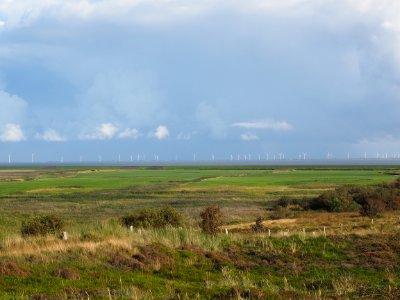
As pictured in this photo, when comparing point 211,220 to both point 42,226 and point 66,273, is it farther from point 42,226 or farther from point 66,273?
point 66,273

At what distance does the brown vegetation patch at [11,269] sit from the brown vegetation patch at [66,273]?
2.77 feet

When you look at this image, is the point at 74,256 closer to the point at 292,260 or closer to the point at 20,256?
the point at 20,256

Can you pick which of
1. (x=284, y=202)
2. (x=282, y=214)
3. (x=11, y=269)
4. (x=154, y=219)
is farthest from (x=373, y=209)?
(x=11, y=269)

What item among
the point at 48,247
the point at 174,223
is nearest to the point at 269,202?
the point at 174,223

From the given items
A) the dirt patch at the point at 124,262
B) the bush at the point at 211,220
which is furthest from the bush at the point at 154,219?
the dirt patch at the point at 124,262

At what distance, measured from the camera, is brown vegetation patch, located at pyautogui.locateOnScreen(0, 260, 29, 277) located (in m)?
15.1

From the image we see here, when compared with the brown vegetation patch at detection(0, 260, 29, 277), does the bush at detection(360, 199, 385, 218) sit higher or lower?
lower

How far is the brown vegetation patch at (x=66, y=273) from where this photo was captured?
15.3 metres

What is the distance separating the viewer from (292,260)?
66.2 feet

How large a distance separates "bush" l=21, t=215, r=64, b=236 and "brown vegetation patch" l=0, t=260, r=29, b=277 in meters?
Answer: 11.5

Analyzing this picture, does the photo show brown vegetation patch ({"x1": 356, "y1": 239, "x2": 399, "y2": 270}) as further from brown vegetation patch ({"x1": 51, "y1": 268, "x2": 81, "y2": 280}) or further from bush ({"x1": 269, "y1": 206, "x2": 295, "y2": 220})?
bush ({"x1": 269, "y1": 206, "x2": 295, "y2": 220})

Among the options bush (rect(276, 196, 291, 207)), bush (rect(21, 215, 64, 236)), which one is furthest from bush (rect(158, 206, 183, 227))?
bush (rect(276, 196, 291, 207))

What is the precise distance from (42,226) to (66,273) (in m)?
13.1

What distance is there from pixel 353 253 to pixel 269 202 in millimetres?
43782
